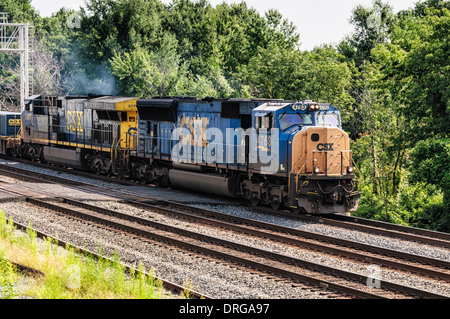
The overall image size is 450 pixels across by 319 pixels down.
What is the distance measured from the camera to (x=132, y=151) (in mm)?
23828

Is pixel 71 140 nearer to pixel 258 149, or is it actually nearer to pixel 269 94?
pixel 269 94

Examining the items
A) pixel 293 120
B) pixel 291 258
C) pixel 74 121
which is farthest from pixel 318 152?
pixel 74 121

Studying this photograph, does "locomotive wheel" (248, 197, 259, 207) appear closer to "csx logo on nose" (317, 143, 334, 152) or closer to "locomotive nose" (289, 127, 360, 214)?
"locomotive nose" (289, 127, 360, 214)

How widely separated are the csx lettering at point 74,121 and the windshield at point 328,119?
14.0m

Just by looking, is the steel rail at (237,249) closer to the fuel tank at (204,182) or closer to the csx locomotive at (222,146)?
the csx locomotive at (222,146)

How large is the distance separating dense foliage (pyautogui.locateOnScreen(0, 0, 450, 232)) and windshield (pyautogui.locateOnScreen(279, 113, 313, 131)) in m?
5.12

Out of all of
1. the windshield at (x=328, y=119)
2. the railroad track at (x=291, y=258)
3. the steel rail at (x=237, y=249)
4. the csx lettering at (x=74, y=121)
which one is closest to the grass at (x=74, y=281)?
the steel rail at (x=237, y=249)

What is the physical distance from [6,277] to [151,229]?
6.11 meters

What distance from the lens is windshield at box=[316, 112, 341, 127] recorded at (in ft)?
57.0

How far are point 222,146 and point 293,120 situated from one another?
10.3 ft

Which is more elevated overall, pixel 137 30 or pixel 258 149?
pixel 137 30

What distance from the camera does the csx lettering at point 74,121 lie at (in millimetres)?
27688
